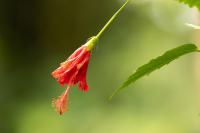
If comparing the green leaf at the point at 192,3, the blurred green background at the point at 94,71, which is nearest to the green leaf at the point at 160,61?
the green leaf at the point at 192,3

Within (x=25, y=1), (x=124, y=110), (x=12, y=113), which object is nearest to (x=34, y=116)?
(x=12, y=113)

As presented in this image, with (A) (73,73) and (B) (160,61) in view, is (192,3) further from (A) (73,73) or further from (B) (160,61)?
(A) (73,73)

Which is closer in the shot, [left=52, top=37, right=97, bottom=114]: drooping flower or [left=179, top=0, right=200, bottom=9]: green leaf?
[left=179, top=0, right=200, bottom=9]: green leaf

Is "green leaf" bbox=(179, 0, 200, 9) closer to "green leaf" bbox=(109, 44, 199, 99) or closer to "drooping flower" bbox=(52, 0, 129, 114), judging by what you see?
"green leaf" bbox=(109, 44, 199, 99)

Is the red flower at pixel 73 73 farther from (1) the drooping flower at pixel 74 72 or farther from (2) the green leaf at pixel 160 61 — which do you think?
(2) the green leaf at pixel 160 61

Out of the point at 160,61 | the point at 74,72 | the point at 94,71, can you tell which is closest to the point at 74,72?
the point at 74,72

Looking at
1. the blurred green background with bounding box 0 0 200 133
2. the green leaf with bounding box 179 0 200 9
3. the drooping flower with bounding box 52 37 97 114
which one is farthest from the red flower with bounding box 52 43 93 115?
the blurred green background with bounding box 0 0 200 133
